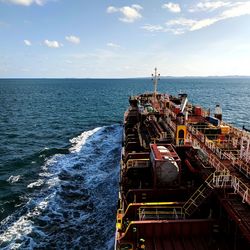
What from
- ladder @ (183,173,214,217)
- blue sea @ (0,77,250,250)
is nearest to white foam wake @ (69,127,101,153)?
blue sea @ (0,77,250,250)

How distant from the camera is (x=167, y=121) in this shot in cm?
3941

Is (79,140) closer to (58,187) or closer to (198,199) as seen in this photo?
(58,187)

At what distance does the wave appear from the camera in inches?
910

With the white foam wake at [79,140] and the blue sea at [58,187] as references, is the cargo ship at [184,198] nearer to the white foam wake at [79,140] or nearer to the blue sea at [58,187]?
the blue sea at [58,187]

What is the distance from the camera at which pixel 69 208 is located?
2817 cm

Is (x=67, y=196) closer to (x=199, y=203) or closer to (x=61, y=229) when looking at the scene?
(x=61, y=229)

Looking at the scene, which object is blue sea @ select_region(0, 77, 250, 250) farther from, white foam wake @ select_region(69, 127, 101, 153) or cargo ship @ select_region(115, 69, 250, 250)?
cargo ship @ select_region(115, 69, 250, 250)

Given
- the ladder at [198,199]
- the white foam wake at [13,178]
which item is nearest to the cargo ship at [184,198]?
the ladder at [198,199]

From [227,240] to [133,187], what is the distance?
9026mm

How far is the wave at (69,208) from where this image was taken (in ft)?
75.9

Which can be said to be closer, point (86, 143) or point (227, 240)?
point (227, 240)

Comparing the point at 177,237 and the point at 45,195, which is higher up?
the point at 177,237

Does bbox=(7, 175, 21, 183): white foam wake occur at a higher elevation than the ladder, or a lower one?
lower

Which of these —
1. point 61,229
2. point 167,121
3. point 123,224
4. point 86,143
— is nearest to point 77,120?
point 86,143
